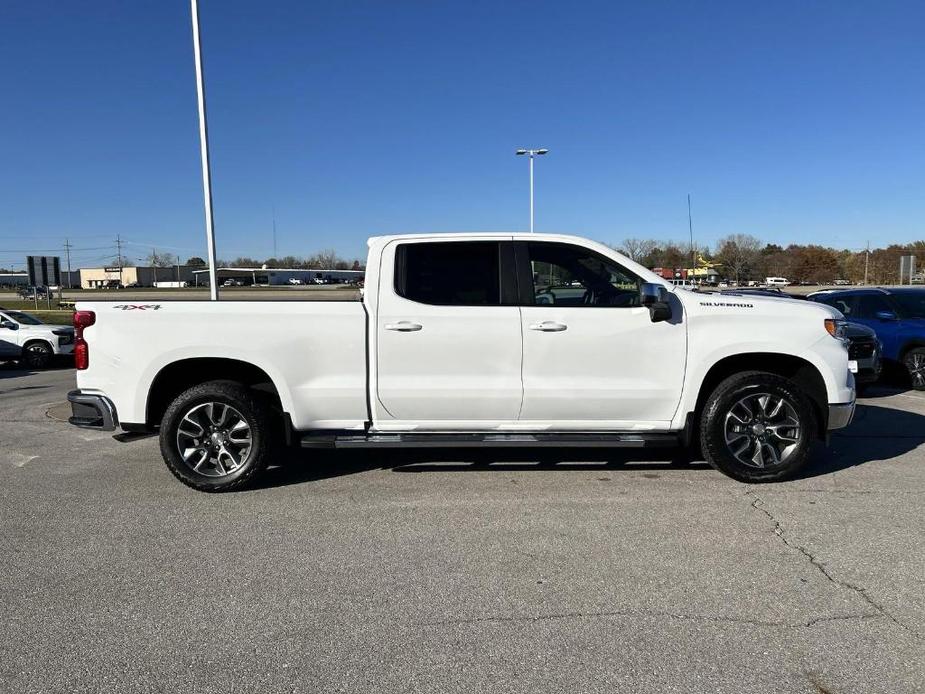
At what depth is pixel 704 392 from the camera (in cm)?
532

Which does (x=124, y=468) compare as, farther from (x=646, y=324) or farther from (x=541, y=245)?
(x=646, y=324)

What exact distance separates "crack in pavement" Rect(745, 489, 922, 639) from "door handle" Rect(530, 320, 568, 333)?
1906mm

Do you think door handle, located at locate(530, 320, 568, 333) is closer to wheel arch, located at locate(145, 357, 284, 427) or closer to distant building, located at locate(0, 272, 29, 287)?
wheel arch, located at locate(145, 357, 284, 427)

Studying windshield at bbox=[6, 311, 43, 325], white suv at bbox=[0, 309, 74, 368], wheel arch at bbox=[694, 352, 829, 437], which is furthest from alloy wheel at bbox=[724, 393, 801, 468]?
windshield at bbox=[6, 311, 43, 325]

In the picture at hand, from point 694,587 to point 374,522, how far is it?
210 centimetres

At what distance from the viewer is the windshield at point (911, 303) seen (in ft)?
34.5

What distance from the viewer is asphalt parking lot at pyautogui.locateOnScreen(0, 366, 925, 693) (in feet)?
9.12

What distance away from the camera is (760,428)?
17.0ft

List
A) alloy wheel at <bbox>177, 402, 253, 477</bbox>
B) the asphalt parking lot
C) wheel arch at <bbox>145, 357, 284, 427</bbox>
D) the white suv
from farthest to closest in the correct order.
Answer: the white suv < wheel arch at <bbox>145, 357, 284, 427</bbox> < alloy wheel at <bbox>177, 402, 253, 477</bbox> < the asphalt parking lot

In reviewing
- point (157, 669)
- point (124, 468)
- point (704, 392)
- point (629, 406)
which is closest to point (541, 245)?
point (629, 406)

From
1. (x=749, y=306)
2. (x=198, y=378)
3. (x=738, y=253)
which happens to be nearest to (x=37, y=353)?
(x=198, y=378)

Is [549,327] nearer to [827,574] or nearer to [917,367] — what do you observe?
[827,574]

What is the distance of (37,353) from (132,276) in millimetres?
87147

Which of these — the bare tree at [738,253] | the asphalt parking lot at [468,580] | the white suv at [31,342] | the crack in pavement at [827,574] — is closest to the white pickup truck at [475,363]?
the asphalt parking lot at [468,580]
